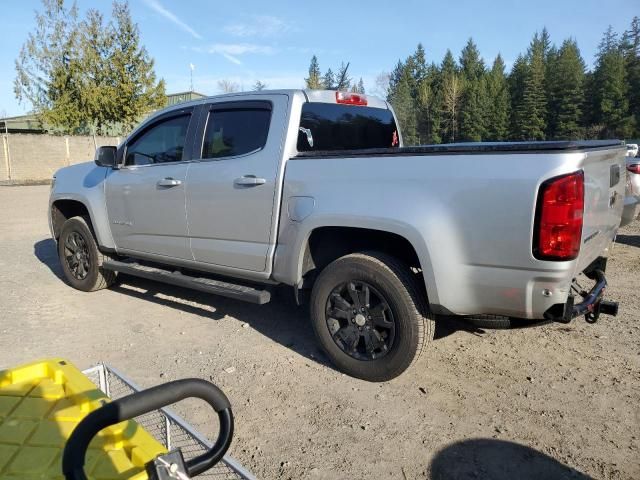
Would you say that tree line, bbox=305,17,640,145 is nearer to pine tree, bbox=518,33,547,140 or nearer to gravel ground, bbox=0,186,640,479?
pine tree, bbox=518,33,547,140

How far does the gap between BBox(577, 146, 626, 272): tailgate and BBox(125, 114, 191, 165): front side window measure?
3.30 meters

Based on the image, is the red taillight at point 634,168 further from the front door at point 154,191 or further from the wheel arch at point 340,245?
the front door at point 154,191

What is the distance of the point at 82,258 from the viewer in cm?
558

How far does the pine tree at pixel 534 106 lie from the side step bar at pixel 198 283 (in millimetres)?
69770

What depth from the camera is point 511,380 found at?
11.2 ft

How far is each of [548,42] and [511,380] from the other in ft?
363

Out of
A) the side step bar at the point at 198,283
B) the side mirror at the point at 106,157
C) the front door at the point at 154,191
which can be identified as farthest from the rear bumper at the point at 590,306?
the side mirror at the point at 106,157

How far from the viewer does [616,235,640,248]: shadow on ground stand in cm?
771

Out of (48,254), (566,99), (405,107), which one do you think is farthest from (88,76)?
(566,99)

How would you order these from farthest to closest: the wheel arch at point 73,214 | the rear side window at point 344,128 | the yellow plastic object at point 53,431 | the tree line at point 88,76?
the tree line at point 88,76
the wheel arch at point 73,214
the rear side window at point 344,128
the yellow plastic object at point 53,431

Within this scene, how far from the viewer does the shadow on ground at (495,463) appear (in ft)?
8.04

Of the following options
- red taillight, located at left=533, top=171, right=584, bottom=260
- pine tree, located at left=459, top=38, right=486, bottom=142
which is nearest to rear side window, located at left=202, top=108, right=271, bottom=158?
red taillight, located at left=533, top=171, right=584, bottom=260

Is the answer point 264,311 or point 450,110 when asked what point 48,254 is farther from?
point 450,110

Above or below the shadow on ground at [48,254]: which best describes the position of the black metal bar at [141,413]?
above
